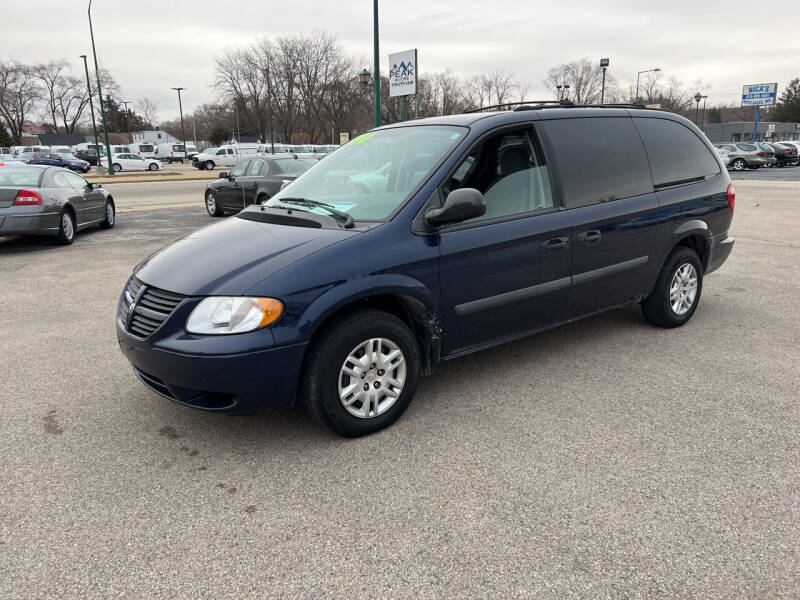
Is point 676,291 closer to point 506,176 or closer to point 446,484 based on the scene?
point 506,176

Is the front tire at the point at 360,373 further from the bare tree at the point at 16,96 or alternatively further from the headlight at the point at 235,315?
the bare tree at the point at 16,96

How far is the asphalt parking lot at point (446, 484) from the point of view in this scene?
2.27 metres

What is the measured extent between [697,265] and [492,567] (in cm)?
381

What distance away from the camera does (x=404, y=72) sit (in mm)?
20188

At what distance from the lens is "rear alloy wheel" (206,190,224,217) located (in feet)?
45.5

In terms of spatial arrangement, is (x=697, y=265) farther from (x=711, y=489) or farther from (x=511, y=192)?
(x=711, y=489)

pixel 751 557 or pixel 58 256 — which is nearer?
pixel 751 557

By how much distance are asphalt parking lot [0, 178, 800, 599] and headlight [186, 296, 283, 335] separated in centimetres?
73

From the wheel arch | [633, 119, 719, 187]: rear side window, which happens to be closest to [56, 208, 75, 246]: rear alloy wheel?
the wheel arch

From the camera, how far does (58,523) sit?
2.60 metres

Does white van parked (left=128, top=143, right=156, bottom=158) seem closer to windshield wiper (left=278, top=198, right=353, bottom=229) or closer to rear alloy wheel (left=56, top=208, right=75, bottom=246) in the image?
rear alloy wheel (left=56, top=208, right=75, bottom=246)

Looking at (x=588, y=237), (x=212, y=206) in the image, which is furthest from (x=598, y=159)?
(x=212, y=206)

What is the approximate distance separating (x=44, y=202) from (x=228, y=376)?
8.24 metres

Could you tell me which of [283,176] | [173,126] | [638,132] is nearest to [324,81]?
[283,176]
